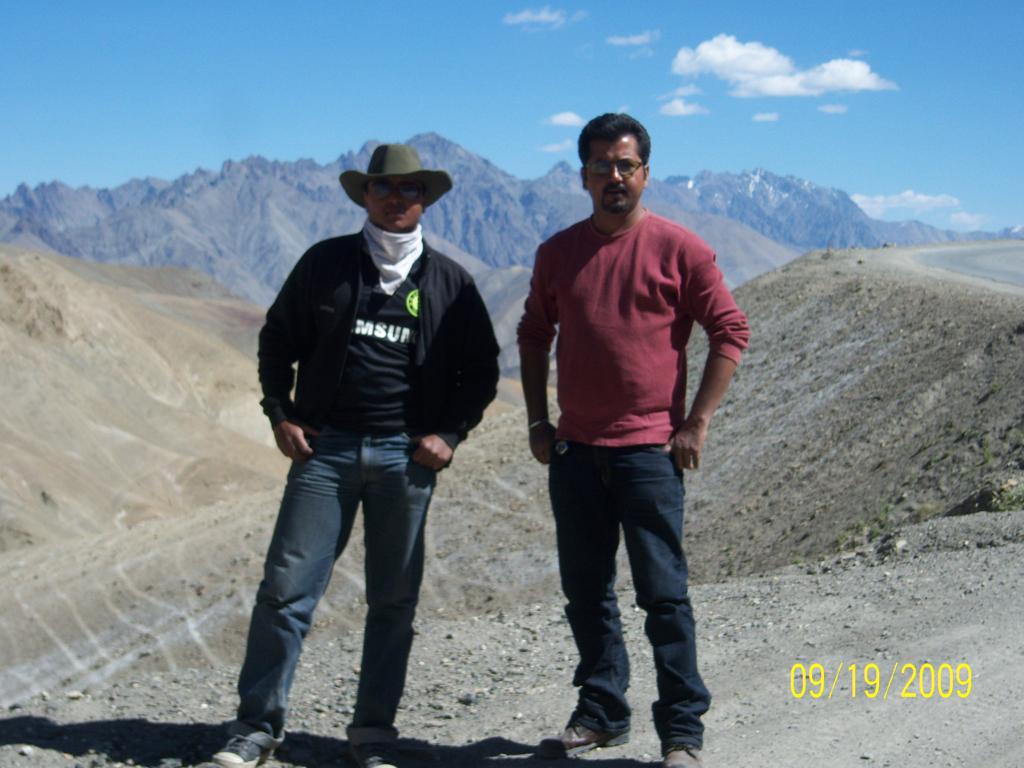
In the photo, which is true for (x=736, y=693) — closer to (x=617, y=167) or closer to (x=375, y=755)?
(x=375, y=755)

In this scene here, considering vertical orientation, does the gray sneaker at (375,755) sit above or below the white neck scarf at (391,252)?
below

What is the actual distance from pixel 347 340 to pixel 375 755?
59.3 inches

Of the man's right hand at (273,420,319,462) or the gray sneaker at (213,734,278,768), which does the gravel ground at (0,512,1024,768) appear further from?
the man's right hand at (273,420,319,462)

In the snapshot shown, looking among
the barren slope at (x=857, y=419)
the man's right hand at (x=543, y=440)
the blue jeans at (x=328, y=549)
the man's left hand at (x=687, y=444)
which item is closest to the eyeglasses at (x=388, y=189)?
the blue jeans at (x=328, y=549)

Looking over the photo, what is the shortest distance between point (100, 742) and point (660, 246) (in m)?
2.81

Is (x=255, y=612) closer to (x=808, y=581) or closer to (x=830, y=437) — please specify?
(x=808, y=581)

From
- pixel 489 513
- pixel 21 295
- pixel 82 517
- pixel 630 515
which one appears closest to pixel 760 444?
pixel 489 513

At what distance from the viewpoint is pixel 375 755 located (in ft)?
15.5

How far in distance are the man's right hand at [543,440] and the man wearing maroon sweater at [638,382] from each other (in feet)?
0.51

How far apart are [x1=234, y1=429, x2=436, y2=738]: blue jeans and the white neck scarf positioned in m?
0.57

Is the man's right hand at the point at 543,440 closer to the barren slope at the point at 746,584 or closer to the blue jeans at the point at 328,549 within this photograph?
the blue jeans at the point at 328,549

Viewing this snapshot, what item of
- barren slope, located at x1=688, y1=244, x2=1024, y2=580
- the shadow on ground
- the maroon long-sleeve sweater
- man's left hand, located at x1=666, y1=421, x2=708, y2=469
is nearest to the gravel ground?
Result: the shadow on ground

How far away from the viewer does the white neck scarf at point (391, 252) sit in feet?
15.3
